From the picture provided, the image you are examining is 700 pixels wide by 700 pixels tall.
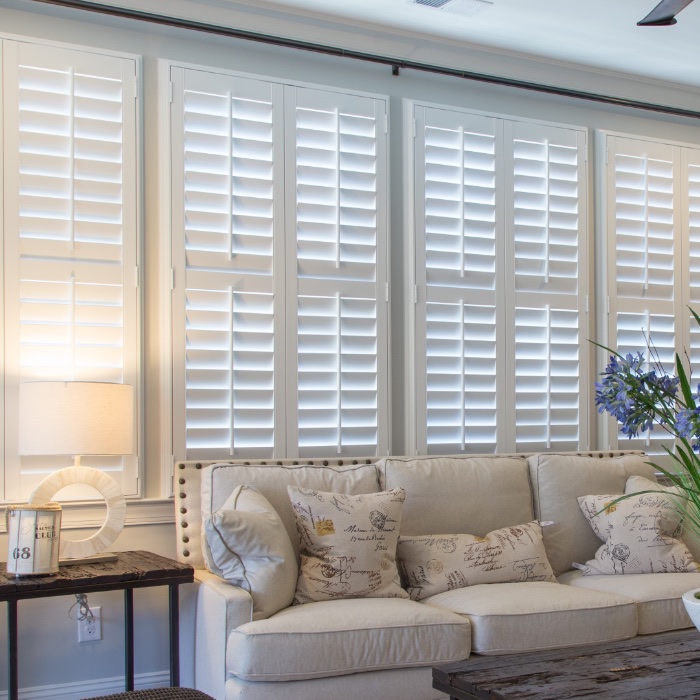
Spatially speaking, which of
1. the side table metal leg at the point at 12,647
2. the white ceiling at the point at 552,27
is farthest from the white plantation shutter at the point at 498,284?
the side table metal leg at the point at 12,647

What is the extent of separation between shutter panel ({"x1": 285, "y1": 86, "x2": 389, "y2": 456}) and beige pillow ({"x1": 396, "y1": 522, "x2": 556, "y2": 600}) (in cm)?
60

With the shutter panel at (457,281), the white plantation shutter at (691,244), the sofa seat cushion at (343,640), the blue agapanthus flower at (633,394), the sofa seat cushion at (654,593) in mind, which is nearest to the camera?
the blue agapanthus flower at (633,394)

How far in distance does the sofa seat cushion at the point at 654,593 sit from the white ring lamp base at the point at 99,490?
62.6 inches

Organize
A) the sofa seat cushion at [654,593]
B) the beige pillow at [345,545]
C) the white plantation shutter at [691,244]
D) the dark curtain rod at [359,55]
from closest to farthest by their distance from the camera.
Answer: the beige pillow at [345,545] < the sofa seat cushion at [654,593] < the dark curtain rod at [359,55] < the white plantation shutter at [691,244]

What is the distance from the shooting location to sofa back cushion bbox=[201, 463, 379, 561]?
122 inches

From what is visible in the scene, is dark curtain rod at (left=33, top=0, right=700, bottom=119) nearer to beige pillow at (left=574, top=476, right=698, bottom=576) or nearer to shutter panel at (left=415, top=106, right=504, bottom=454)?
shutter panel at (left=415, top=106, right=504, bottom=454)

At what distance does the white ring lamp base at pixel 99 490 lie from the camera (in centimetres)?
290

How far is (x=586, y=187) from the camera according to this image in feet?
13.9

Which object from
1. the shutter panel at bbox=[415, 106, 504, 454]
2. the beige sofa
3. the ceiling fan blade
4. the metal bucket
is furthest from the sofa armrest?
the ceiling fan blade

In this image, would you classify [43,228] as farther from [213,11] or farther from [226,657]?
[226,657]

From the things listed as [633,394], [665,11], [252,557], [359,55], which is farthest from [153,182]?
[633,394]

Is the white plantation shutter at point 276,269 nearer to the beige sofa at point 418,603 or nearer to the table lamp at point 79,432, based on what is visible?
the beige sofa at point 418,603

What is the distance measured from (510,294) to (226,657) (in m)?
2.11

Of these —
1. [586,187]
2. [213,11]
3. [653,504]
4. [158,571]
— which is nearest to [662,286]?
[586,187]
